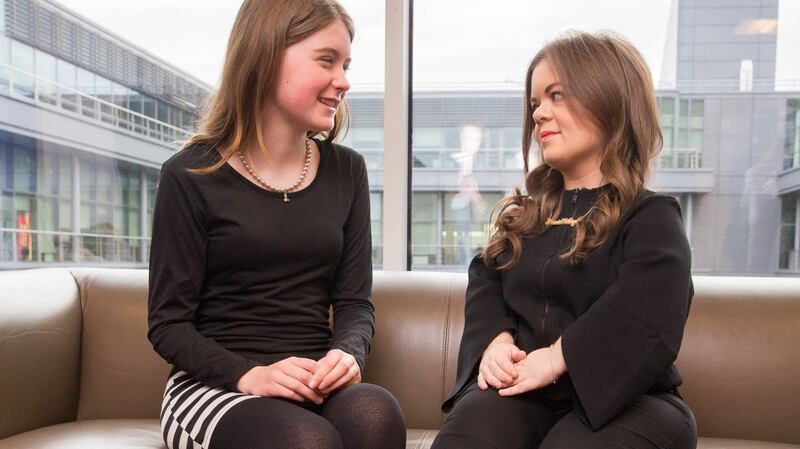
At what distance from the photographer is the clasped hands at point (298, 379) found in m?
1.33

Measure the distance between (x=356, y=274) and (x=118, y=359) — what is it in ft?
2.63

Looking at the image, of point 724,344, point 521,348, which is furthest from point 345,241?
point 724,344

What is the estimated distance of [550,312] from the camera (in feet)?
4.90

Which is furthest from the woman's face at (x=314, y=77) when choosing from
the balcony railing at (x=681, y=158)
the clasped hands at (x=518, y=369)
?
the balcony railing at (x=681, y=158)

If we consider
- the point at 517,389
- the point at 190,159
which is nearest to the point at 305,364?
the point at 517,389

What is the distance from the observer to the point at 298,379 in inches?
52.4

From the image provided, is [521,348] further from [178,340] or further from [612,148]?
[178,340]

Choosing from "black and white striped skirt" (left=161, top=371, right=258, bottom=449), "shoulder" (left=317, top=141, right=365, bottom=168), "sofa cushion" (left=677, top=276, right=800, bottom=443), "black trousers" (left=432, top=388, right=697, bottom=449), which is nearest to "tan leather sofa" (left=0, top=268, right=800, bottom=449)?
"sofa cushion" (left=677, top=276, right=800, bottom=443)

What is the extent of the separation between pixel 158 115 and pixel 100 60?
0.30 metres

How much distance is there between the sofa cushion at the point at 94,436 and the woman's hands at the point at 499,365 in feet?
2.46

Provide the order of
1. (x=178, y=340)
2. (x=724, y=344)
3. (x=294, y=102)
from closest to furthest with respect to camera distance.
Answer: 1. (x=178, y=340)
2. (x=294, y=102)
3. (x=724, y=344)

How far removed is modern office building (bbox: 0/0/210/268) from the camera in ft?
8.42

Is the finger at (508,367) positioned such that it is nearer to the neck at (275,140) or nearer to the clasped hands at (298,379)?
the clasped hands at (298,379)

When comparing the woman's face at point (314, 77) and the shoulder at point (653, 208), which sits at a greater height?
the woman's face at point (314, 77)
